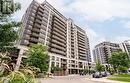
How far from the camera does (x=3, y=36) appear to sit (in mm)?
8812

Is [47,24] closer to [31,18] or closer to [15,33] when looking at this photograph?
[31,18]

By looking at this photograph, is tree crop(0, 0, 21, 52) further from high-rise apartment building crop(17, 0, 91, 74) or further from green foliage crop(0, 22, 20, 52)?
high-rise apartment building crop(17, 0, 91, 74)

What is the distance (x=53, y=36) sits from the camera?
265 ft

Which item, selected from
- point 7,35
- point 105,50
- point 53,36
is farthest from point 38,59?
point 105,50

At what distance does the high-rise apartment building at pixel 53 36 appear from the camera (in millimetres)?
67375

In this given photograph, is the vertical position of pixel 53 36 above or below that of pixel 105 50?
below

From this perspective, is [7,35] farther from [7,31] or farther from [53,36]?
[53,36]

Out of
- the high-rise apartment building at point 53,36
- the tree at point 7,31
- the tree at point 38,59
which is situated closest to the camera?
the tree at point 7,31

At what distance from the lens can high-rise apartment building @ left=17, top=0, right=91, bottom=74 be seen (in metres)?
67.4

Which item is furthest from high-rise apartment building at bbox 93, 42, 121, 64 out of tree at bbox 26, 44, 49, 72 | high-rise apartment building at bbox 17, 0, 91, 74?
tree at bbox 26, 44, 49, 72

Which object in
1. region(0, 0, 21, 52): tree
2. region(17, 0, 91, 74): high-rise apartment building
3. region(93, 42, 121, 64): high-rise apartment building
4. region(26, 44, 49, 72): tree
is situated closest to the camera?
region(0, 0, 21, 52): tree

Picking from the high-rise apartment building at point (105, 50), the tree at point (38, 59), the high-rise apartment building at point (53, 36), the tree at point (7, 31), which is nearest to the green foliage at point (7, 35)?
the tree at point (7, 31)

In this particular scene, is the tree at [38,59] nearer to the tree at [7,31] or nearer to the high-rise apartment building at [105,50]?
the tree at [7,31]

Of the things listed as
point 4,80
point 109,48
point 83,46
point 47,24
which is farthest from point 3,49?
point 109,48
